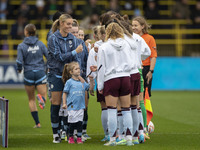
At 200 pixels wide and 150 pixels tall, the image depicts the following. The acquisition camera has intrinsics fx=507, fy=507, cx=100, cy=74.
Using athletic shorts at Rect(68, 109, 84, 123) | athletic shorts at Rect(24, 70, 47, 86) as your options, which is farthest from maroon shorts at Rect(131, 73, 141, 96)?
athletic shorts at Rect(24, 70, 47, 86)

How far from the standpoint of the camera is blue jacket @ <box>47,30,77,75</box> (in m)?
8.96

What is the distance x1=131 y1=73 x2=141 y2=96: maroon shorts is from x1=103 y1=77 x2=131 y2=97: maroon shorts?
0.28m

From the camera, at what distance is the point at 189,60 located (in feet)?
74.5

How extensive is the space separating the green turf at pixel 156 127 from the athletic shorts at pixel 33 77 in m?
1.03

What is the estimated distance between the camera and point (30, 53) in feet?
38.3

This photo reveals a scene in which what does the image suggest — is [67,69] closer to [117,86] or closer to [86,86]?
[86,86]

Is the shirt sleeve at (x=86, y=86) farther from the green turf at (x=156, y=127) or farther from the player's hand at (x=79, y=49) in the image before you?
the green turf at (x=156, y=127)

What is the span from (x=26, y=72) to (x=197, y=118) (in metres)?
4.60

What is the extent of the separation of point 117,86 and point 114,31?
37.0 inches

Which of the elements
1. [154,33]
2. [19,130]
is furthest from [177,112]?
[154,33]

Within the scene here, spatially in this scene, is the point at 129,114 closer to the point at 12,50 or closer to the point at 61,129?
the point at 61,129

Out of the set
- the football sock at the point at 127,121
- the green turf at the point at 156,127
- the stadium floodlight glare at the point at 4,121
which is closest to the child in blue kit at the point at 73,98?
the green turf at the point at 156,127

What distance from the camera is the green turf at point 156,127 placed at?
8812 mm

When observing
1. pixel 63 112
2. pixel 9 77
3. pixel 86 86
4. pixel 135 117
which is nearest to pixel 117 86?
pixel 135 117
